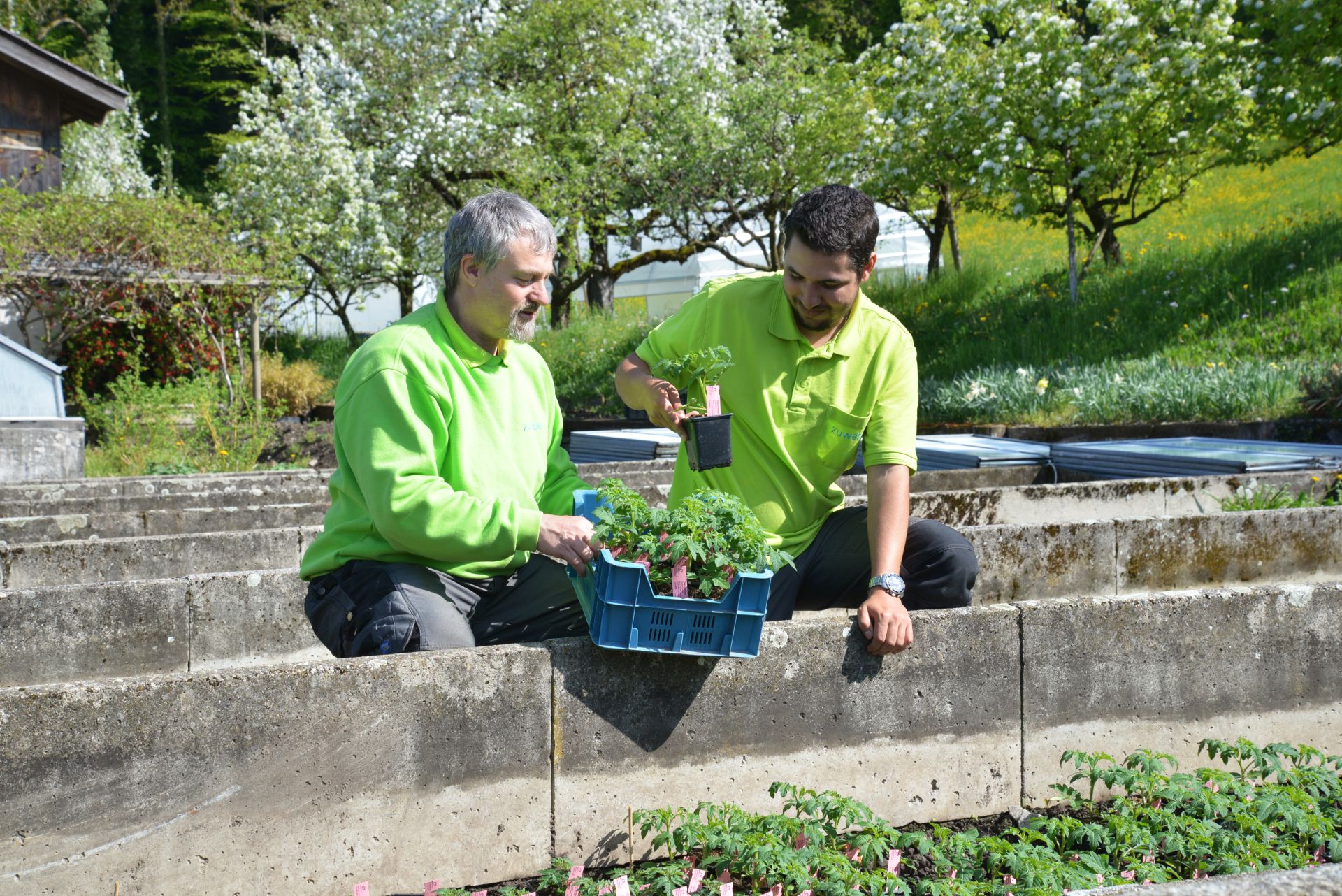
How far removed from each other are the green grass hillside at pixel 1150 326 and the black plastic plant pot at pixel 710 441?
24.7 feet

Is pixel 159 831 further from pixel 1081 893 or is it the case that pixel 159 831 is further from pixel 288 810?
pixel 1081 893

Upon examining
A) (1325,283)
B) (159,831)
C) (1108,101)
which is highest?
(1108,101)

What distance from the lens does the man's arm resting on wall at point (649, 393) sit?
11.6 feet

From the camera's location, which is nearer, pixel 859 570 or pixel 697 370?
Answer: pixel 697 370

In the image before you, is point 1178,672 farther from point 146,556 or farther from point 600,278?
point 600,278

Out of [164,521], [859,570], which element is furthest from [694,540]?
[164,521]

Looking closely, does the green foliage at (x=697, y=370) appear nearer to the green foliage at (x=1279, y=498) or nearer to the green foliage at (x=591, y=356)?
the green foliage at (x=1279, y=498)

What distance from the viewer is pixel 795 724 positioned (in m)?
3.31

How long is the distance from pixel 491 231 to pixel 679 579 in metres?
1.17

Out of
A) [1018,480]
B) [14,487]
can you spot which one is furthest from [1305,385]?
[14,487]

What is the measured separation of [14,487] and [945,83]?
46.7ft

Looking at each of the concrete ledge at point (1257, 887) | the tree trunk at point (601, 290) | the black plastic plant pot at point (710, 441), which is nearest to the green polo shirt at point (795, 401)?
the black plastic plant pot at point (710, 441)

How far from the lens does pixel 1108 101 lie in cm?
1552

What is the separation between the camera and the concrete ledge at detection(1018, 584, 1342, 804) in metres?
3.54
